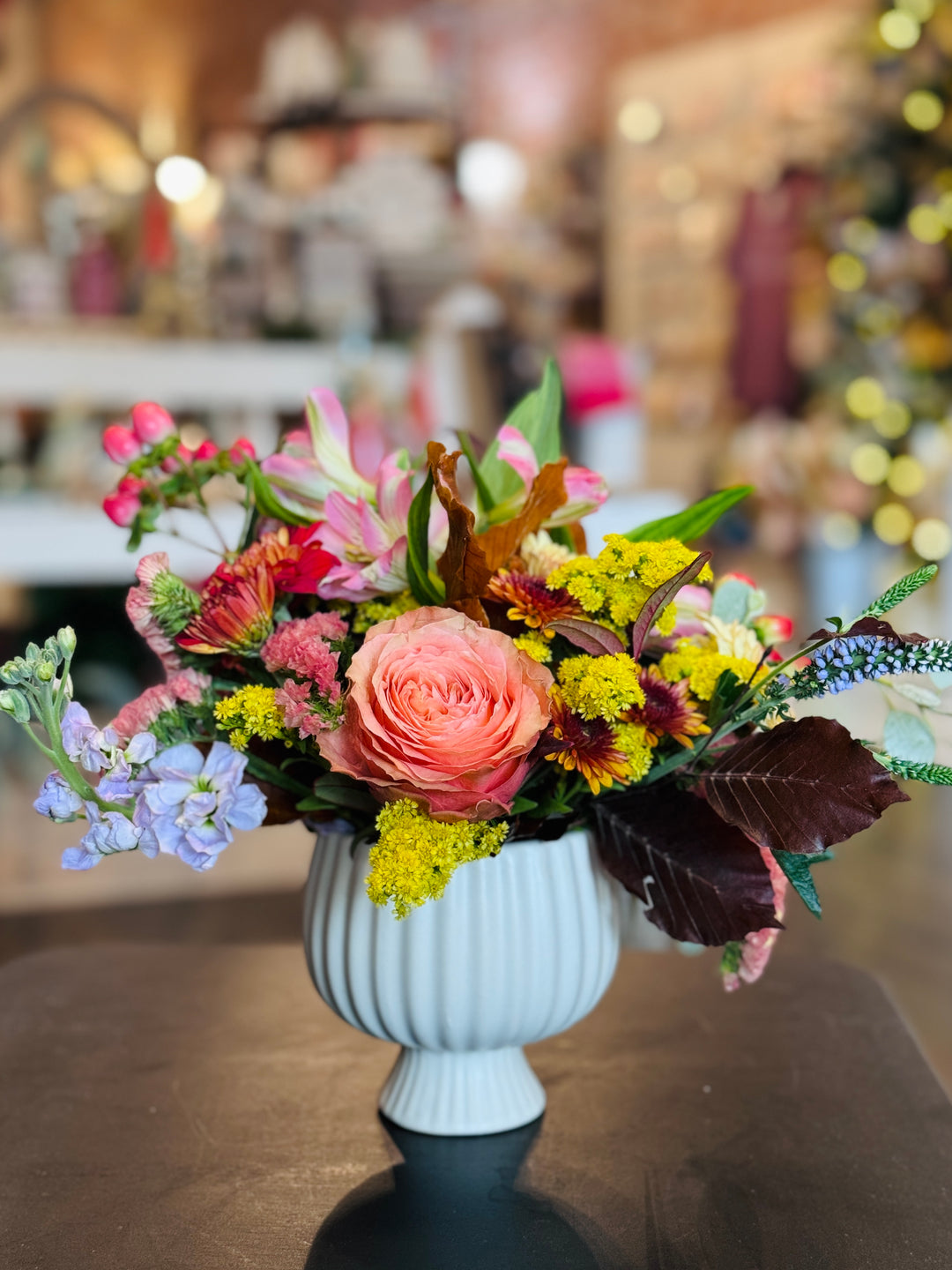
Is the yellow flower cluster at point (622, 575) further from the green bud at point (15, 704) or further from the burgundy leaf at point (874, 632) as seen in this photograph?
the green bud at point (15, 704)

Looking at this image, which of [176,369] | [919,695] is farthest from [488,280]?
[919,695]

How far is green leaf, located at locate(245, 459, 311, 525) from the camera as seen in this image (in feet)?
2.48

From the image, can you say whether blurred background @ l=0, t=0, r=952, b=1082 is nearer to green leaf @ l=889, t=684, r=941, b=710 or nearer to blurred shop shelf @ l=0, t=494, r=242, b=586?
blurred shop shelf @ l=0, t=494, r=242, b=586

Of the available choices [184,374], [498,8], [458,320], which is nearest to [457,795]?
[184,374]

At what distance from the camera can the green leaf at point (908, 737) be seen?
72 cm

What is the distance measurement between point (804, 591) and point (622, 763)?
5094 millimetres

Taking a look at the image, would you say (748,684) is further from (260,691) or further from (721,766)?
(260,691)

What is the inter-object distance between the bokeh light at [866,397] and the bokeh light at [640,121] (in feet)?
7.82

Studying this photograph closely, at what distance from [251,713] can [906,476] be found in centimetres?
467

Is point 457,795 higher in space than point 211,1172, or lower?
higher

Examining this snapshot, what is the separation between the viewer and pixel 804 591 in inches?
219

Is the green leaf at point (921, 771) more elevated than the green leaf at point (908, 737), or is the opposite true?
the green leaf at point (921, 771)

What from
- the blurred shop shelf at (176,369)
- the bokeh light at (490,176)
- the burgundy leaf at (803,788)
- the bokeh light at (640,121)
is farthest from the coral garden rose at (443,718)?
the bokeh light at (640,121)

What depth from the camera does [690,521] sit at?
2.49ft
